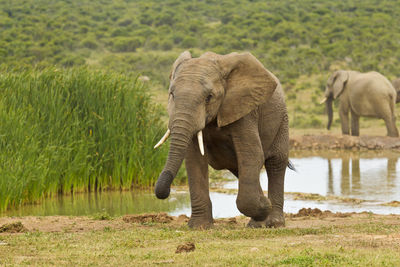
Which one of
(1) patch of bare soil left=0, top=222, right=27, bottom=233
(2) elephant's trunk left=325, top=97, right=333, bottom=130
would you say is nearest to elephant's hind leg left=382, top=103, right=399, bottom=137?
(2) elephant's trunk left=325, top=97, right=333, bottom=130

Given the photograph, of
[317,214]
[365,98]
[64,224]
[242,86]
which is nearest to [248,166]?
[242,86]

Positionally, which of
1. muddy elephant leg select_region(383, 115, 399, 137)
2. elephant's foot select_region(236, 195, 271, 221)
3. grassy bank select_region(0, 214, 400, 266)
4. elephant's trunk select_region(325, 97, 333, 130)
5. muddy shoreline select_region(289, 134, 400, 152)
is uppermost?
elephant's trunk select_region(325, 97, 333, 130)

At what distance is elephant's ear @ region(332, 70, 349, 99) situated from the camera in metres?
24.6

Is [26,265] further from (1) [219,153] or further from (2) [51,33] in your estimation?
(2) [51,33]

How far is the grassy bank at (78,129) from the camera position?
42.0 ft

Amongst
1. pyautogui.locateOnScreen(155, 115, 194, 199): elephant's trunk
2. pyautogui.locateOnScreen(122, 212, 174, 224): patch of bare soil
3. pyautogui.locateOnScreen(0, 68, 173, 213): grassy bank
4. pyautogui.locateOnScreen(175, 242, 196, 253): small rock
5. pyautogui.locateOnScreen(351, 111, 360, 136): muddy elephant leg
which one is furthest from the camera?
pyautogui.locateOnScreen(351, 111, 360, 136): muddy elephant leg

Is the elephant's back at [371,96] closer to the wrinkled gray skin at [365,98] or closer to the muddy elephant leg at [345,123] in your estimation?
the wrinkled gray skin at [365,98]

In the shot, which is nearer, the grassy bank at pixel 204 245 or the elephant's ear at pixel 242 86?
the grassy bank at pixel 204 245

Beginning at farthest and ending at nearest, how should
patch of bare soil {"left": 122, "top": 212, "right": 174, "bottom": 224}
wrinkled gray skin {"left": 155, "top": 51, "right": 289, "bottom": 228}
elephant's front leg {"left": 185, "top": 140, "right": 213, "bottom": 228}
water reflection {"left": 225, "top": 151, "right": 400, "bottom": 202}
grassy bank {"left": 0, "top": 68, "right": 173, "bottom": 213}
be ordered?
water reflection {"left": 225, "top": 151, "right": 400, "bottom": 202} < grassy bank {"left": 0, "top": 68, "right": 173, "bottom": 213} < patch of bare soil {"left": 122, "top": 212, "right": 174, "bottom": 224} < elephant's front leg {"left": 185, "top": 140, "right": 213, "bottom": 228} < wrinkled gray skin {"left": 155, "top": 51, "right": 289, "bottom": 228}

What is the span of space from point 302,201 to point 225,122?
5.03 metres

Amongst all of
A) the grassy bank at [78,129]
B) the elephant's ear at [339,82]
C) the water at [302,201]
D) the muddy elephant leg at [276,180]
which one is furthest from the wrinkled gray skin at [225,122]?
the elephant's ear at [339,82]

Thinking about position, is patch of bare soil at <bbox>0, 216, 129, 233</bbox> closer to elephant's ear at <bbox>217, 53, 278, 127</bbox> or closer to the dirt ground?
the dirt ground

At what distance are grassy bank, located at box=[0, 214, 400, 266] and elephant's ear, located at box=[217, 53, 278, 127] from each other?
4.13ft

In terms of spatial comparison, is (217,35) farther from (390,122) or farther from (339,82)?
(390,122)
